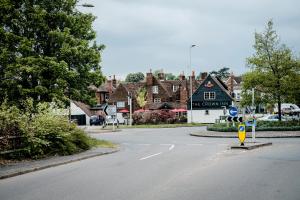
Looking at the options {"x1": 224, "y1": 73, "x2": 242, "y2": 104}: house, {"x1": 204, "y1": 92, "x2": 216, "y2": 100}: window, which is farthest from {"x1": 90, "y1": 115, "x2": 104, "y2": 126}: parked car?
{"x1": 224, "y1": 73, "x2": 242, "y2": 104}: house

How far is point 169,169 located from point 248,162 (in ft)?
10.5

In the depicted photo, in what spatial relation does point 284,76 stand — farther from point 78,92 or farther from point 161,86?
point 161,86

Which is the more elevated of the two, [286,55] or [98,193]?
[286,55]

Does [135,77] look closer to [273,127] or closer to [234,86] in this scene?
[234,86]

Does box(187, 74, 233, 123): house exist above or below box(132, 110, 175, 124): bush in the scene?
above

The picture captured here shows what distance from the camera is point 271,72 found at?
37344 mm

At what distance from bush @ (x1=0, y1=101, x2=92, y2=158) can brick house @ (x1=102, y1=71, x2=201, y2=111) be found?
6258cm

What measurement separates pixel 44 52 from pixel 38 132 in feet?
33.0

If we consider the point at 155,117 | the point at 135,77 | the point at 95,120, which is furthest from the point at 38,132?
the point at 135,77

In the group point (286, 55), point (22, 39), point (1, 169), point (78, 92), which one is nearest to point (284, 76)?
point (286, 55)

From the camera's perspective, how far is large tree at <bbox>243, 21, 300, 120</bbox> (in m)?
36.2

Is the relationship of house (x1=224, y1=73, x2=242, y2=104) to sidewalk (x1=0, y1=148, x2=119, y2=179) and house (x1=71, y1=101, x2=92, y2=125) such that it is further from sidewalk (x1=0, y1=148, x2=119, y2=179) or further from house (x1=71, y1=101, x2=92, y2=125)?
sidewalk (x1=0, y1=148, x2=119, y2=179)

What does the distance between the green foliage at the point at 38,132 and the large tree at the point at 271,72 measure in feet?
72.3

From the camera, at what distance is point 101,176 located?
11.8m
